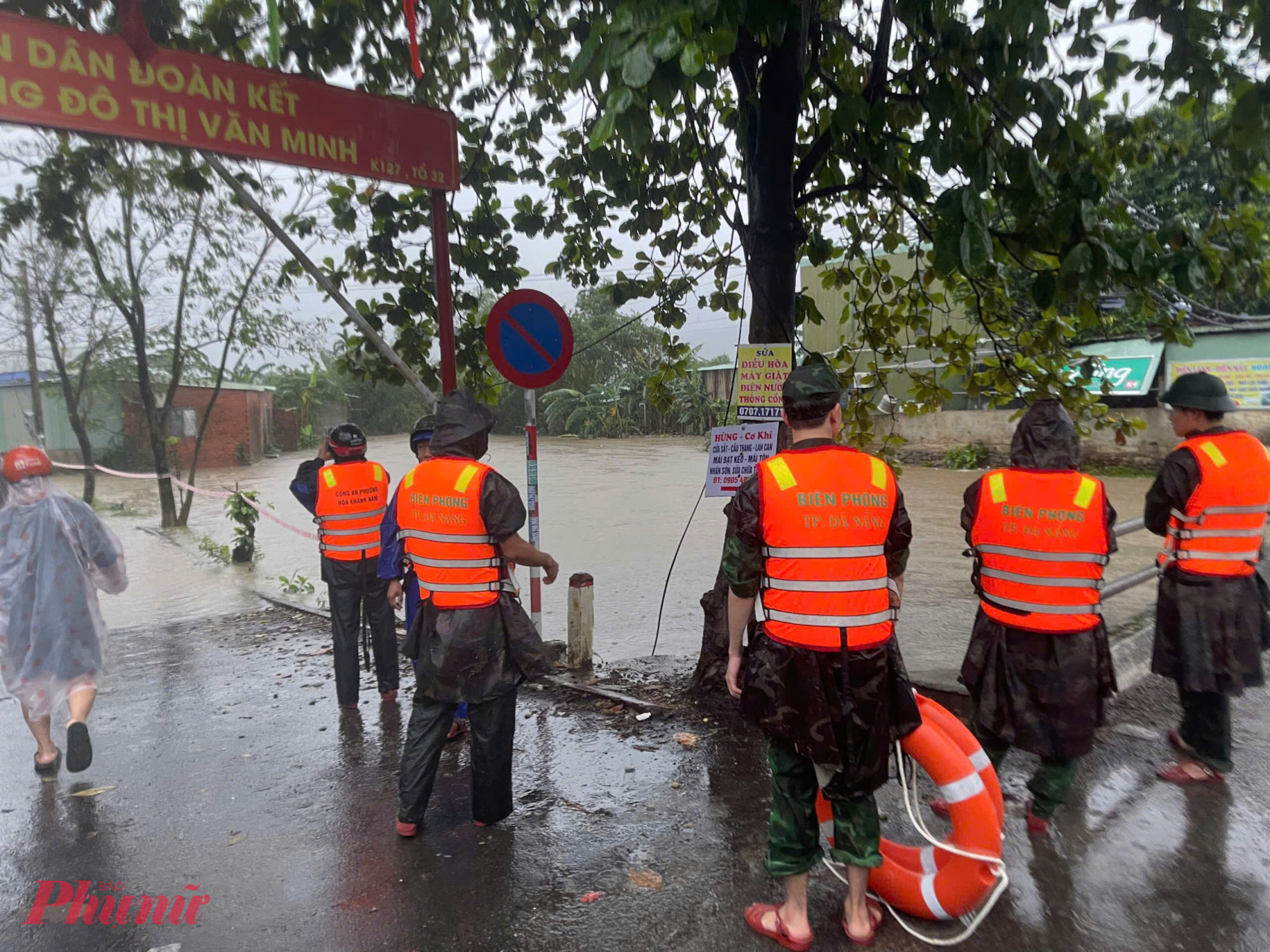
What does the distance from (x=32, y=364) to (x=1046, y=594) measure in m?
8.21

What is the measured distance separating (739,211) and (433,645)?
10.1 feet

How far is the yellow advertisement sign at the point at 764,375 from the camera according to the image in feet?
14.2

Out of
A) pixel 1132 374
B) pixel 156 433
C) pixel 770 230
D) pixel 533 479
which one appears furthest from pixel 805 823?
pixel 1132 374

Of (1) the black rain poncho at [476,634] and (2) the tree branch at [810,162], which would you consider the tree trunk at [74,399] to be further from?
(2) the tree branch at [810,162]

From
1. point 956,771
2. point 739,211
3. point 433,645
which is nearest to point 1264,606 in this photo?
point 956,771

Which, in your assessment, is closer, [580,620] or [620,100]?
[620,100]

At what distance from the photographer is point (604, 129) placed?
2152 mm

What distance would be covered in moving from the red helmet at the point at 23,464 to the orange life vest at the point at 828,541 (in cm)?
380

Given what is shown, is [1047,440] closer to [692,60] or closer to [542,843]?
[692,60]

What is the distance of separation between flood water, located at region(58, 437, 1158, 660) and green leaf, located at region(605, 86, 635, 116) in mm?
4521

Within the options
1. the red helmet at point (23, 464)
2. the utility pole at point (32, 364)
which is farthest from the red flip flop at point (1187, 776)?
the utility pole at point (32, 364)

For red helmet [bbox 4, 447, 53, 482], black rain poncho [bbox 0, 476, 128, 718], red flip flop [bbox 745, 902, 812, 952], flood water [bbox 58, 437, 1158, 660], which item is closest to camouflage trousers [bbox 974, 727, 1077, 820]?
red flip flop [bbox 745, 902, 812, 952]

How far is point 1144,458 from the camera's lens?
1590 cm

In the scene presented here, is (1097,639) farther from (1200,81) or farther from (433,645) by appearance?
→ (433,645)
